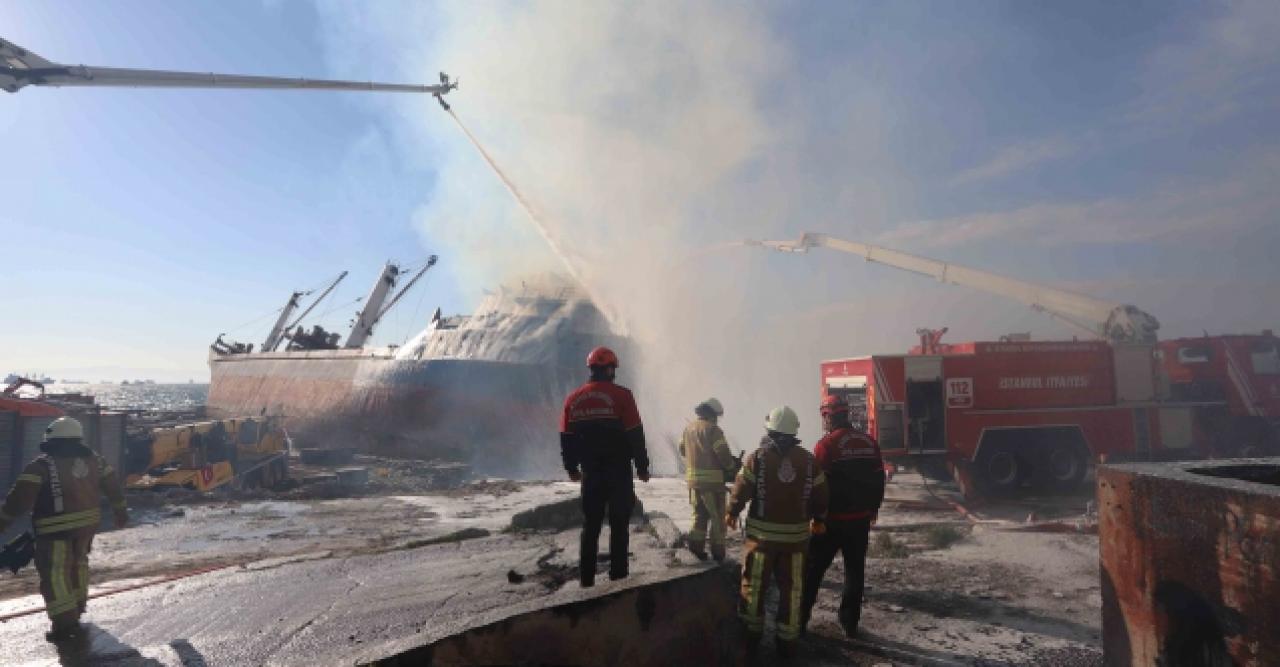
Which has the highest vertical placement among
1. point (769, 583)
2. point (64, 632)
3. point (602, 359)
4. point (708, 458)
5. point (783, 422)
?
point (602, 359)

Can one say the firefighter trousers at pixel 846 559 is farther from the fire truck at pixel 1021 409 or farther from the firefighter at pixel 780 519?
the fire truck at pixel 1021 409

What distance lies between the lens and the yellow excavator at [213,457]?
13.1 metres

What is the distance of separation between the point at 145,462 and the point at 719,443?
12331 millimetres

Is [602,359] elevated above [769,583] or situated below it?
above

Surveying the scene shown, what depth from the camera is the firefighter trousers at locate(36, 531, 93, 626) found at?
488 cm

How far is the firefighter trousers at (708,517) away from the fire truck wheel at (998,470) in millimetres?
7052

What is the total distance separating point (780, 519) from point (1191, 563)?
2021 millimetres

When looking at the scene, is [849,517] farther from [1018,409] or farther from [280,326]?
[280,326]

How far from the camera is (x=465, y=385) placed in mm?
27531

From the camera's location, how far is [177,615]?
515 centimetres

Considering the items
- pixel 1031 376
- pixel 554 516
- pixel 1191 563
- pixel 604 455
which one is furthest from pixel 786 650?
pixel 1031 376

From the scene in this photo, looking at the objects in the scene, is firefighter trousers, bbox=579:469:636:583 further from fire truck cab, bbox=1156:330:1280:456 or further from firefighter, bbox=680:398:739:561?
fire truck cab, bbox=1156:330:1280:456

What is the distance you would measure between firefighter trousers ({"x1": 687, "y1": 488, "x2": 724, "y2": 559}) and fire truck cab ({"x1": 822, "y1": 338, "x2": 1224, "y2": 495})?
19.2ft

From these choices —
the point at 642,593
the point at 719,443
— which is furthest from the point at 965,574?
the point at 642,593
